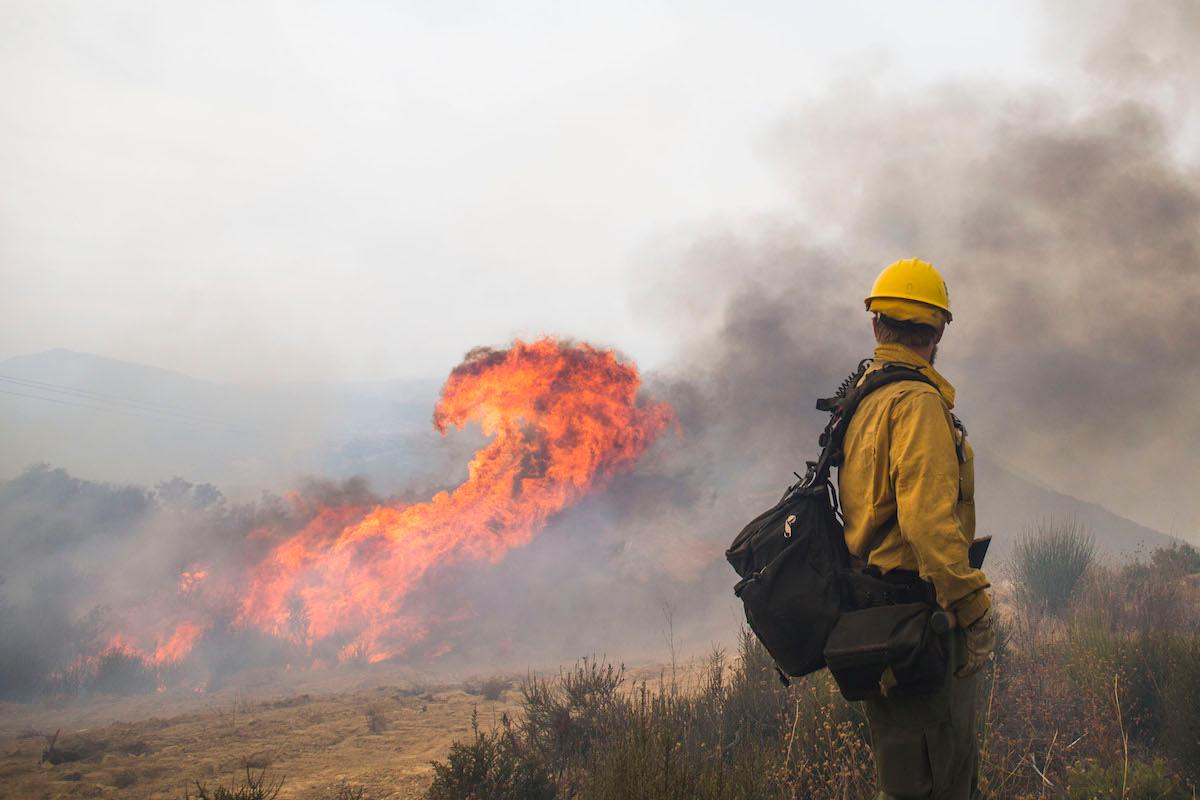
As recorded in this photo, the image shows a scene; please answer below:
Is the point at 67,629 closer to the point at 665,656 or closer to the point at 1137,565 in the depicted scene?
the point at 665,656

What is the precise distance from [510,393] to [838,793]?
14738 mm

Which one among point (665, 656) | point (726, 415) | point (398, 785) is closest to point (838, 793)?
point (398, 785)

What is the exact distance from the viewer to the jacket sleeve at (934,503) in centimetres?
228

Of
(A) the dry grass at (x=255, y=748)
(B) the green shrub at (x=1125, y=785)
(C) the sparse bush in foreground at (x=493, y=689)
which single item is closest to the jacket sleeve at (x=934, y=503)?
(B) the green shrub at (x=1125, y=785)

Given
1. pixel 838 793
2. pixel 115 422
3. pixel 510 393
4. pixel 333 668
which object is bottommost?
pixel 333 668

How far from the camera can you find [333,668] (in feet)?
49.0

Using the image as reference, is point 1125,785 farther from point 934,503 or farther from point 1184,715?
point 934,503

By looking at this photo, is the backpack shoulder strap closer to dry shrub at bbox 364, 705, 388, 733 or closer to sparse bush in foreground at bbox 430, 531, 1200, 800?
sparse bush in foreground at bbox 430, 531, 1200, 800

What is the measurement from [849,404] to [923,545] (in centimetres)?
65

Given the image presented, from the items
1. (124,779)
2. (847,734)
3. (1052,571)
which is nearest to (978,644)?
(847,734)

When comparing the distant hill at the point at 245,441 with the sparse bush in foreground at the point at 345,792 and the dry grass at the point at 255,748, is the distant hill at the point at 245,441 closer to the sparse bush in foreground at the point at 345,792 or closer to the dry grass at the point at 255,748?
the dry grass at the point at 255,748

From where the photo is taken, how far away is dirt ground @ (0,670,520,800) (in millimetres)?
6625

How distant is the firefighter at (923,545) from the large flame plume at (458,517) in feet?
48.9

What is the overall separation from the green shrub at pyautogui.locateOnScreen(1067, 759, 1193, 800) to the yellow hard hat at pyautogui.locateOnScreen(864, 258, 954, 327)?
2.90 metres
